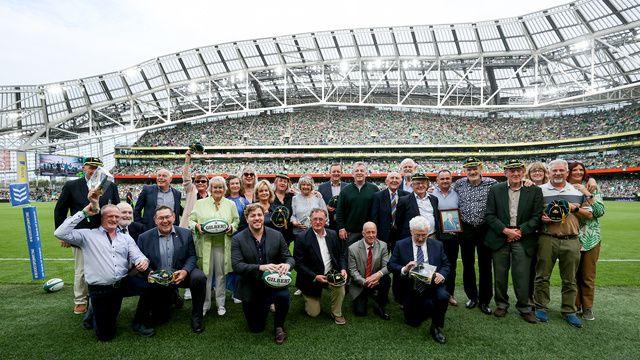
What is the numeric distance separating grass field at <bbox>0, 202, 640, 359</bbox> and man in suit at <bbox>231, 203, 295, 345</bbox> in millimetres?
211

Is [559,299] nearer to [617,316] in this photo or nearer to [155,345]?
[617,316]

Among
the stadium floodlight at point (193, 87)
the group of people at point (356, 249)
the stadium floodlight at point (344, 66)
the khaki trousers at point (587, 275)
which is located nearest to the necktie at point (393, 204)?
the group of people at point (356, 249)

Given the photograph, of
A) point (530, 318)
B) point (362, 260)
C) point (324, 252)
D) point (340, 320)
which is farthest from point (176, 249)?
point (530, 318)

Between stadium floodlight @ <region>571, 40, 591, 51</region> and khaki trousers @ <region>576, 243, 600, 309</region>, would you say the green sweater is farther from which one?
stadium floodlight @ <region>571, 40, 591, 51</region>

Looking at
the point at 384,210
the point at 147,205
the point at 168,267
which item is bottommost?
the point at 168,267

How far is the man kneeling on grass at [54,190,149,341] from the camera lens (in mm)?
3525

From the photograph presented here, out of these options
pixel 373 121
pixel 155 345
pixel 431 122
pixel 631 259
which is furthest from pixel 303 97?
pixel 155 345

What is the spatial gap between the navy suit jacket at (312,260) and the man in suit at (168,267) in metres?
1.18

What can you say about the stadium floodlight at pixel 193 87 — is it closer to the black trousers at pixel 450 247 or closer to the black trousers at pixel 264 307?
the black trousers at pixel 264 307

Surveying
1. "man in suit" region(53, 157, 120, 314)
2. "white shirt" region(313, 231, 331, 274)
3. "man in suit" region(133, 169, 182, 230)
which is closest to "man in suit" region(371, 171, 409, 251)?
"white shirt" region(313, 231, 331, 274)

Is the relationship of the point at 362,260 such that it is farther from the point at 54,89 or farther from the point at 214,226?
the point at 54,89

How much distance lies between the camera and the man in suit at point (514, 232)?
13.7 ft

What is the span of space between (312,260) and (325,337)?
0.94 metres

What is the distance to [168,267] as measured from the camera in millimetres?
4027
